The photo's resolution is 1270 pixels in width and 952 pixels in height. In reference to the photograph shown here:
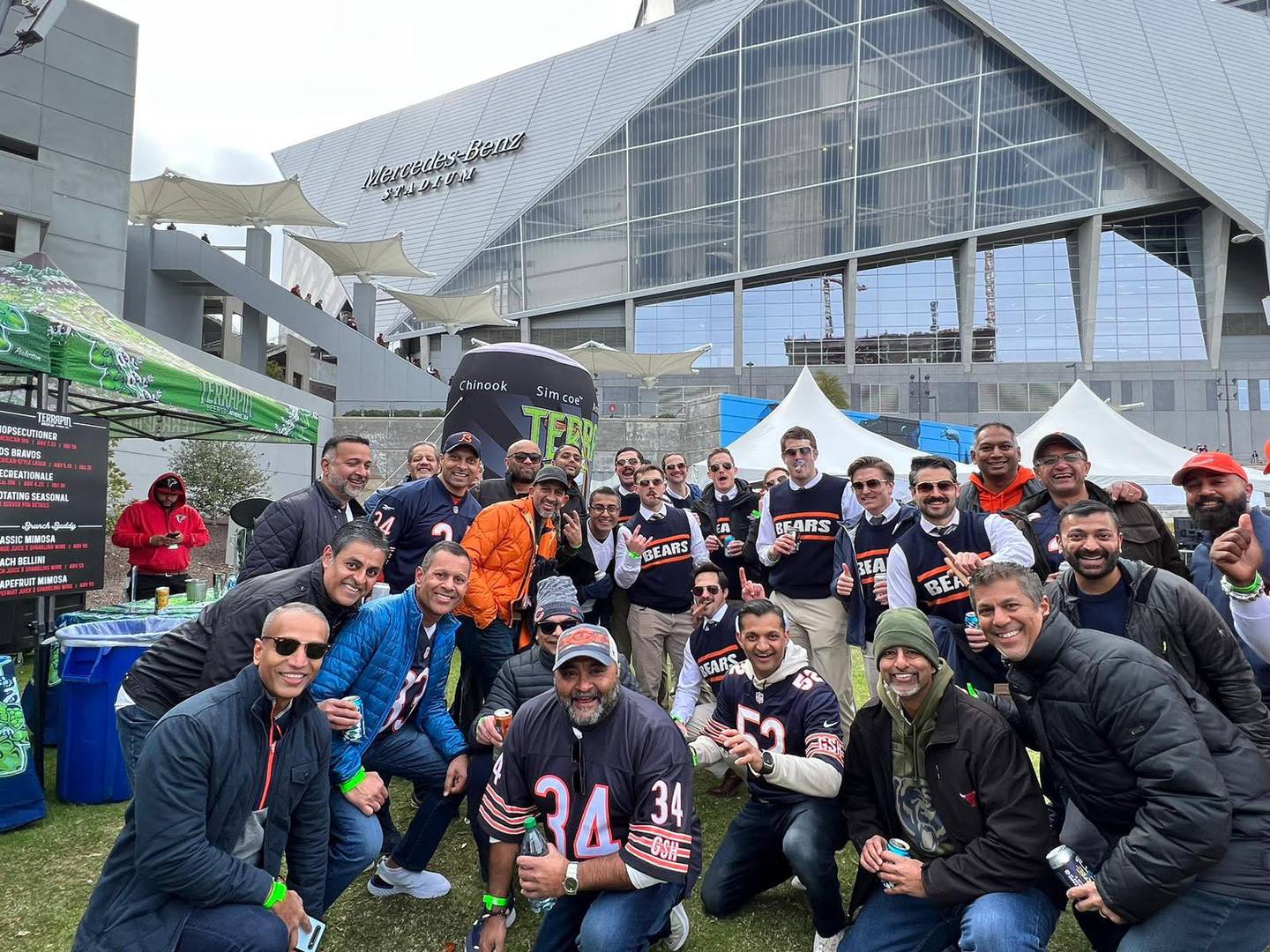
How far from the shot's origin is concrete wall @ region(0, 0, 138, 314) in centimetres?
1705

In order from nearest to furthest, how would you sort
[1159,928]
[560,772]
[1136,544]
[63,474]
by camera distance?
[1159,928] → [560,772] → [1136,544] → [63,474]

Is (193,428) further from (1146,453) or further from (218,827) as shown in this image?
(1146,453)

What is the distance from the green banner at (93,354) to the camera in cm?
468

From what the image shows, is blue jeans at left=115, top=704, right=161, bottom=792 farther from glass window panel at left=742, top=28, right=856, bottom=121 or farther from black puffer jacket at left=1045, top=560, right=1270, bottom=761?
glass window panel at left=742, top=28, right=856, bottom=121

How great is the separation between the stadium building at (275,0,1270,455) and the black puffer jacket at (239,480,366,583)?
113 feet

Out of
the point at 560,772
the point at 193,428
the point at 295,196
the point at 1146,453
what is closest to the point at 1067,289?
the point at 1146,453

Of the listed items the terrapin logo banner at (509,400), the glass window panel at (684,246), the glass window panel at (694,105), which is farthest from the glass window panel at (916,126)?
the terrapin logo banner at (509,400)

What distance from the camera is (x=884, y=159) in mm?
41656

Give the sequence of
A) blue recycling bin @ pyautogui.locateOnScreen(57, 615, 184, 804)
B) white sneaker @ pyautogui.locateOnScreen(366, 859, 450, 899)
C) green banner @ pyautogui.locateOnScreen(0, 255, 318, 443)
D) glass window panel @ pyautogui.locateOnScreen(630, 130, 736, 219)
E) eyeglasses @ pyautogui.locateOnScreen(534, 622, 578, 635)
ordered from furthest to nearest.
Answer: glass window panel @ pyautogui.locateOnScreen(630, 130, 736, 219), green banner @ pyautogui.locateOnScreen(0, 255, 318, 443), blue recycling bin @ pyautogui.locateOnScreen(57, 615, 184, 804), eyeglasses @ pyautogui.locateOnScreen(534, 622, 578, 635), white sneaker @ pyautogui.locateOnScreen(366, 859, 450, 899)

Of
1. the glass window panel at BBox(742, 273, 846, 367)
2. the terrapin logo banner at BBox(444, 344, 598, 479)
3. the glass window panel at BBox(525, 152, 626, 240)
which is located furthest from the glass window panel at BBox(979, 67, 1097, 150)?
the terrapin logo banner at BBox(444, 344, 598, 479)

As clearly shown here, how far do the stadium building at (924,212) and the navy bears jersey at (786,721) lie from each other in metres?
35.4

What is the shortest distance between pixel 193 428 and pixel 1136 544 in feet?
35.6

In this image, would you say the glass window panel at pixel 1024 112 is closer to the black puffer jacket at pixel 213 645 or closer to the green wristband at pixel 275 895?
the black puffer jacket at pixel 213 645

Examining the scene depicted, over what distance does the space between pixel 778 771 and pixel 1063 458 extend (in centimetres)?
244
